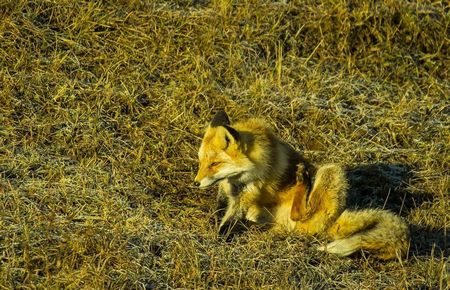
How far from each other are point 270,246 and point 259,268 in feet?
1.04

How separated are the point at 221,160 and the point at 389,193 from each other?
1617 mm

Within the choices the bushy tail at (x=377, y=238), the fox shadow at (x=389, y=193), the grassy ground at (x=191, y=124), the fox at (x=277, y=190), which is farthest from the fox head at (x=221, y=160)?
the fox shadow at (x=389, y=193)

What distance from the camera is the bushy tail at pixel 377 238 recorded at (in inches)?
206

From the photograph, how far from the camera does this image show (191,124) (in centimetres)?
674

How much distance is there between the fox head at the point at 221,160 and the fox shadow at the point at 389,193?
0.95m

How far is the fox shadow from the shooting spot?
5910mm

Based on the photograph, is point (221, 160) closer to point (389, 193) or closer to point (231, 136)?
point (231, 136)

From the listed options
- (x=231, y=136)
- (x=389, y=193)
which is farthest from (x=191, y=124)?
(x=389, y=193)

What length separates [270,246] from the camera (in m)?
5.45

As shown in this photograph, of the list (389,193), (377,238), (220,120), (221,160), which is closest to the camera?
(377,238)

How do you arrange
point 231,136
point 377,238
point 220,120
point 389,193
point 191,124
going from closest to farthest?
point 377,238 → point 231,136 → point 220,120 → point 389,193 → point 191,124

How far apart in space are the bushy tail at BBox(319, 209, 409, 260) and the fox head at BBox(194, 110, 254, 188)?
2.75 feet

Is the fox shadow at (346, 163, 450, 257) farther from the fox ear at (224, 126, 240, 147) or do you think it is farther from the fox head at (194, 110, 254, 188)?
the fox ear at (224, 126, 240, 147)

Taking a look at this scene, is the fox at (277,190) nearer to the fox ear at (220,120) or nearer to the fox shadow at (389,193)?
the fox ear at (220,120)
